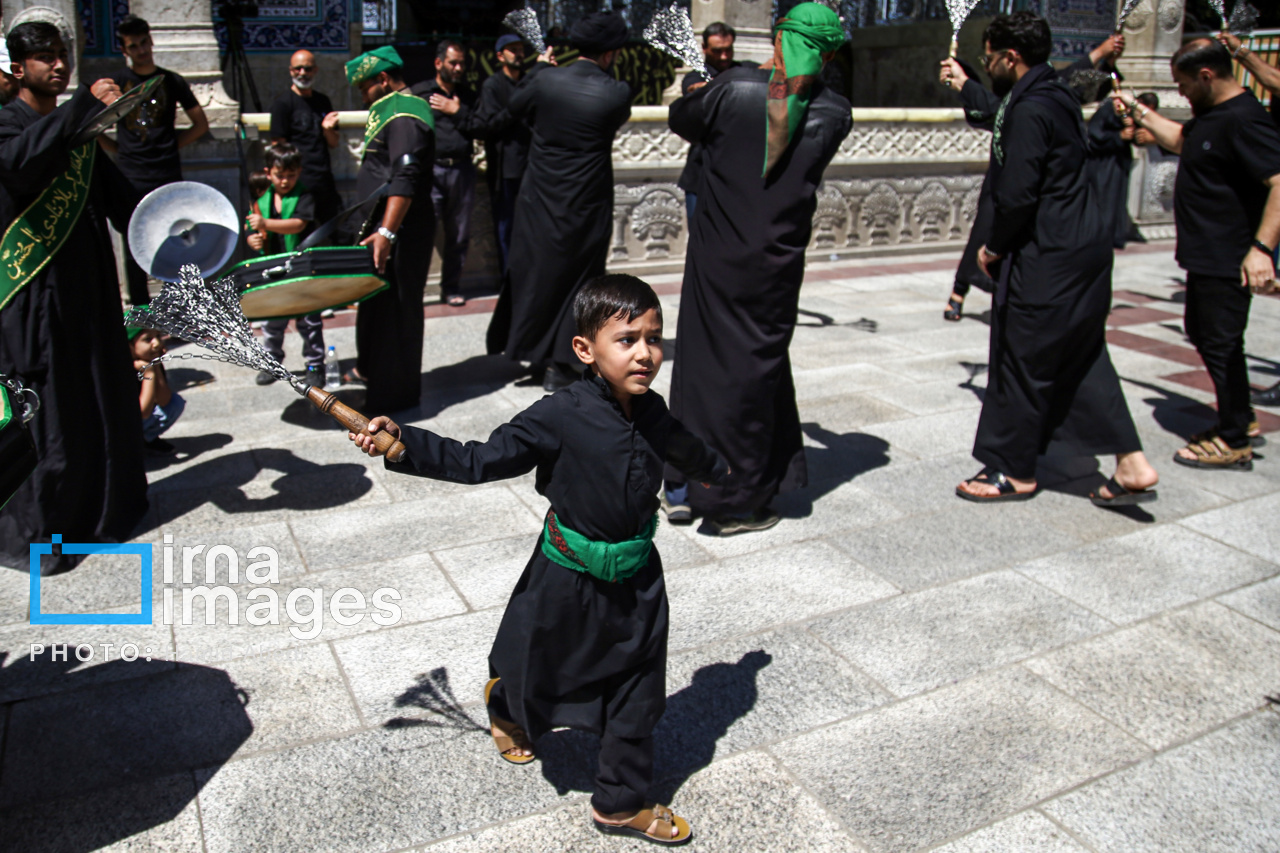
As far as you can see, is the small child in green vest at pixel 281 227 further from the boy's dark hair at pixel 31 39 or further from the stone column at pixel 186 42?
the stone column at pixel 186 42

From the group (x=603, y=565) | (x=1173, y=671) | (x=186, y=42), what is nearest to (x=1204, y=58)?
(x=1173, y=671)

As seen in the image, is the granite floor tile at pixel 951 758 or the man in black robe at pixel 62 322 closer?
the granite floor tile at pixel 951 758

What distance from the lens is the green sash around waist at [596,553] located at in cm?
237

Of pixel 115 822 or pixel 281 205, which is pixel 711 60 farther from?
pixel 115 822

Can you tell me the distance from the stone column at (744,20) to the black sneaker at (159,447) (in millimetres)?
6184

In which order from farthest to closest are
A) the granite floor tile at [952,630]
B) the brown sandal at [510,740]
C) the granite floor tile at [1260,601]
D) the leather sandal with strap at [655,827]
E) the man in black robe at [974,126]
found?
the man in black robe at [974,126], the granite floor tile at [1260,601], the granite floor tile at [952,630], the brown sandal at [510,740], the leather sandal with strap at [655,827]

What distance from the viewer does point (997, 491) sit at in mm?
4516

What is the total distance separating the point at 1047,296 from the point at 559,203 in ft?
8.59

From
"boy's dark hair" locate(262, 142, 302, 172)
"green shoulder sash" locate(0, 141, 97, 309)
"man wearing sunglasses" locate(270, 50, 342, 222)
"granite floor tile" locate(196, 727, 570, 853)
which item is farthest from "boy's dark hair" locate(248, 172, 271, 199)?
"granite floor tile" locate(196, 727, 570, 853)

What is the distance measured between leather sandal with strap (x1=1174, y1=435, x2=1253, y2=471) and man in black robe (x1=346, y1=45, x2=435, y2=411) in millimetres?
3820

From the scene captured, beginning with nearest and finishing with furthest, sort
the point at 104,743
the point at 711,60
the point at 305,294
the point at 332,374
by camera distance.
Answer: the point at 104,743 → the point at 305,294 → the point at 332,374 → the point at 711,60

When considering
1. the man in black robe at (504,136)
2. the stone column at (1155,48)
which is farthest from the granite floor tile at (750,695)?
the stone column at (1155,48)

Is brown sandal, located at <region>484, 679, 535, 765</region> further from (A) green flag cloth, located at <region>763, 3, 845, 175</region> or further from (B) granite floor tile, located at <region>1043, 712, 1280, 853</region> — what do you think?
(A) green flag cloth, located at <region>763, 3, 845, 175</region>

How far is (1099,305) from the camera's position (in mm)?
4309
